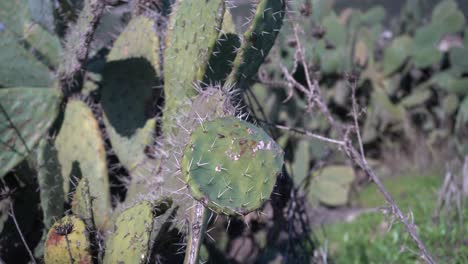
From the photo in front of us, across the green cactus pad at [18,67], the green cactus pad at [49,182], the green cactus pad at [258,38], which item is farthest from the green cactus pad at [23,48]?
the green cactus pad at [258,38]

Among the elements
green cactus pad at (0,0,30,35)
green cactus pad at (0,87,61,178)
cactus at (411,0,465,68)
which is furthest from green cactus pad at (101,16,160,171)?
cactus at (411,0,465,68)

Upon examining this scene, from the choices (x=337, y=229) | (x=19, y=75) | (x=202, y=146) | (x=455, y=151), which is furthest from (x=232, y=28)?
(x=455, y=151)

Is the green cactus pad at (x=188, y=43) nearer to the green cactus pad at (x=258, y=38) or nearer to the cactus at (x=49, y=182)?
the green cactus pad at (x=258, y=38)

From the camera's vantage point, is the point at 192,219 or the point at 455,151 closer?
the point at 192,219

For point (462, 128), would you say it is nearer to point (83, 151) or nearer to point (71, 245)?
point (83, 151)

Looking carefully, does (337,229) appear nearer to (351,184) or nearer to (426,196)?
(426,196)

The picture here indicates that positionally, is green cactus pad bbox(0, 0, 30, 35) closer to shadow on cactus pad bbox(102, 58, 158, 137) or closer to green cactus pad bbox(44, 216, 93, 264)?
shadow on cactus pad bbox(102, 58, 158, 137)
